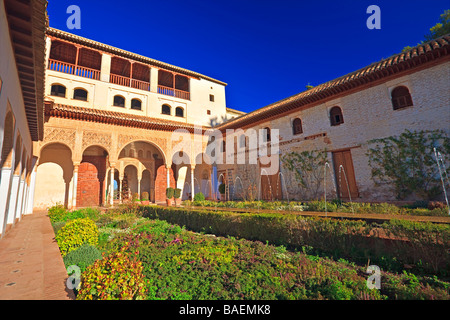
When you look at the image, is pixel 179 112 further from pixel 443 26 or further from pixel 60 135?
pixel 443 26

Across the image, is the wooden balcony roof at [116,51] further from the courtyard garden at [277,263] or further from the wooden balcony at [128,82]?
the courtyard garden at [277,263]

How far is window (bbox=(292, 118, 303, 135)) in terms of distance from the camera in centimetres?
1249

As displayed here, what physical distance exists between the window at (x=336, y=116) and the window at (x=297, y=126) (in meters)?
1.76

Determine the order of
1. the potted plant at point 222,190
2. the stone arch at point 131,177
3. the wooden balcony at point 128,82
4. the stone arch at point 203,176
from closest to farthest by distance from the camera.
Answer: the wooden balcony at point 128,82 < the potted plant at point 222,190 < the stone arch at point 131,177 < the stone arch at point 203,176

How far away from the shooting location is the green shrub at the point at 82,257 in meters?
3.65

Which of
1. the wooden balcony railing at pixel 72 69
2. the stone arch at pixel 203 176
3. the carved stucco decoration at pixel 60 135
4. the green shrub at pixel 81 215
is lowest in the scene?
the green shrub at pixel 81 215

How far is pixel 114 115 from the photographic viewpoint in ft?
43.1

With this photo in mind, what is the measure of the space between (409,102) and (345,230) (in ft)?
25.8

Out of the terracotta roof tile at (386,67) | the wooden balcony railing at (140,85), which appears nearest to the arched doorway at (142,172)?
the wooden balcony railing at (140,85)

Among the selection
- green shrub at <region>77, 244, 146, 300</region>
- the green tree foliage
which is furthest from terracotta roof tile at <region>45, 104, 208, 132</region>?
the green tree foliage

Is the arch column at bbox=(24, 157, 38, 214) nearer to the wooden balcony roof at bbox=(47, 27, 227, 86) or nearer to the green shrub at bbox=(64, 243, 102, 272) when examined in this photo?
the wooden balcony roof at bbox=(47, 27, 227, 86)

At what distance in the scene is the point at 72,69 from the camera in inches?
555
